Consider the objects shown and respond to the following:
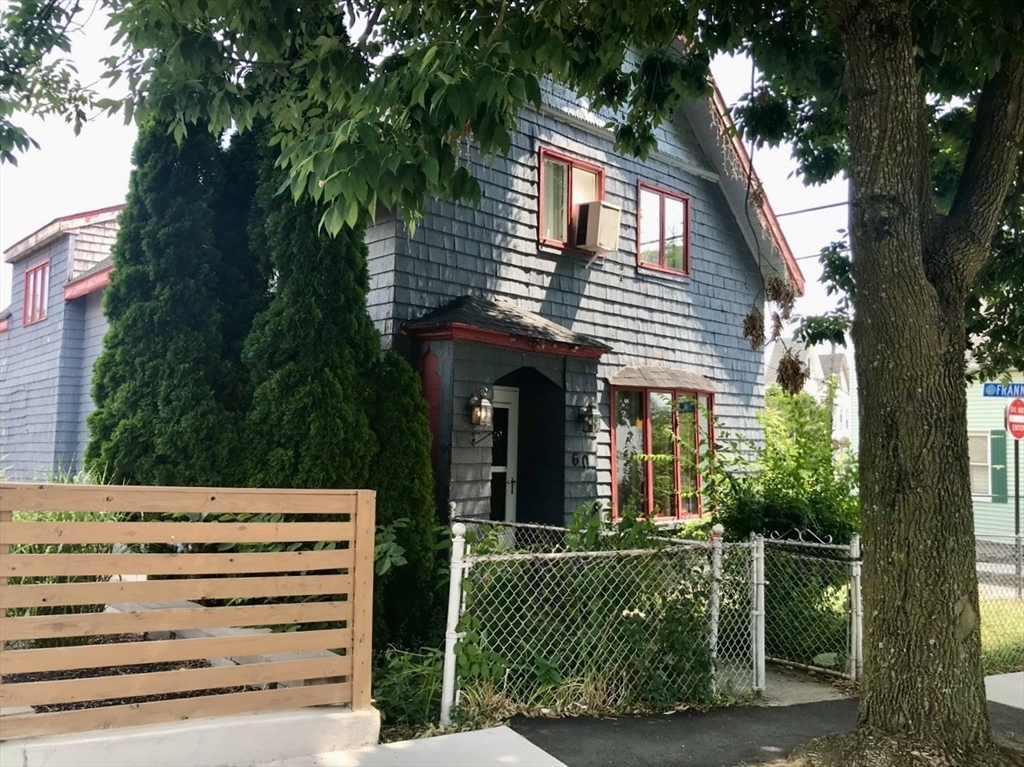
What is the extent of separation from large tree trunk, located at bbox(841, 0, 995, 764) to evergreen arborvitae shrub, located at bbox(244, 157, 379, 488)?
3.81 m

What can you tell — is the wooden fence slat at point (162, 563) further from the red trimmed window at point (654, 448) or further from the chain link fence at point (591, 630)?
the red trimmed window at point (654, 448)

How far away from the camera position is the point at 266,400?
21.1 ft

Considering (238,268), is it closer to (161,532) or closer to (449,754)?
(161,532)

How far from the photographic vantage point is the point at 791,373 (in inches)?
309

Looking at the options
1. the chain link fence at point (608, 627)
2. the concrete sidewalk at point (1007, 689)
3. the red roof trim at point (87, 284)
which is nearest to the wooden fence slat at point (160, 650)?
the chain link fence at point (608, 627)

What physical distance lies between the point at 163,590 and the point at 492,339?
15.8 feet

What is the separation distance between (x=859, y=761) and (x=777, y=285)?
473 centimetres

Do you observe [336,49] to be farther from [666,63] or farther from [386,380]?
[666,63]

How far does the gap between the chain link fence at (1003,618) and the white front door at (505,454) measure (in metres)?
4.85

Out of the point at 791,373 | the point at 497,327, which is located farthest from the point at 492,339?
the point at 791,373

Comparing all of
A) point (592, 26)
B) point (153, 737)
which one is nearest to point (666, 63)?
point (592, 26)

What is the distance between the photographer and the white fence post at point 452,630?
4957 millimetres

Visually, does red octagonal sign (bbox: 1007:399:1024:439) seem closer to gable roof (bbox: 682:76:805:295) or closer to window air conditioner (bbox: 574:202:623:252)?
gable roof (bbox: 682:76:805:295)

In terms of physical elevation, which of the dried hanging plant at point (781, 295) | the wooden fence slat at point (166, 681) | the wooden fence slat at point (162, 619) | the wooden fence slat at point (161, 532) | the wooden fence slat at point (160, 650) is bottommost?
the wooden fence slat at point (166, 681)
